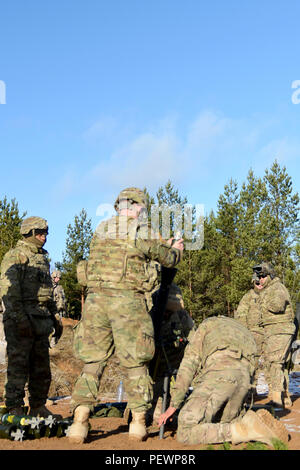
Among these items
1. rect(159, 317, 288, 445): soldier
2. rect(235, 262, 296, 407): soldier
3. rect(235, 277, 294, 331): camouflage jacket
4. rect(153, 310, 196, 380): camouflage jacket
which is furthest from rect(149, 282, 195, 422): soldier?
rect(235, 277, 294, 331): camouflage jacket

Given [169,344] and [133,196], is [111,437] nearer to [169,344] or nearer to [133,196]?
[169,344]

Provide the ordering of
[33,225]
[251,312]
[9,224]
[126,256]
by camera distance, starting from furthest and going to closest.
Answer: [9,224] → [251,312] → [33,225] → [126,256]

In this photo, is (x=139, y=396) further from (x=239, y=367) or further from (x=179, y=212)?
(x=179, y=212)

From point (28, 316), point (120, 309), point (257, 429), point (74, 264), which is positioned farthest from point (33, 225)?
point (74, 264)

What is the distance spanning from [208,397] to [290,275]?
2685cm

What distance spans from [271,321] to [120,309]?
15.5ft

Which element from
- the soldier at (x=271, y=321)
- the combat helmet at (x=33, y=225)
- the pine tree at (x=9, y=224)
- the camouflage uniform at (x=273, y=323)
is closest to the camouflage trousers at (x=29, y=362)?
the combat helmet at (x=33, y=225)

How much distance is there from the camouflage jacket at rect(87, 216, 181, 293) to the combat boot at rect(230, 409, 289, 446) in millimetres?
1566

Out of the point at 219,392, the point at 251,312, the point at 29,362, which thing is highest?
the point at 251,312

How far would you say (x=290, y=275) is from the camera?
3047 cm

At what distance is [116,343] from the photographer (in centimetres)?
496

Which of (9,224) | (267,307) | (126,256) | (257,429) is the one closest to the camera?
(257,429)
